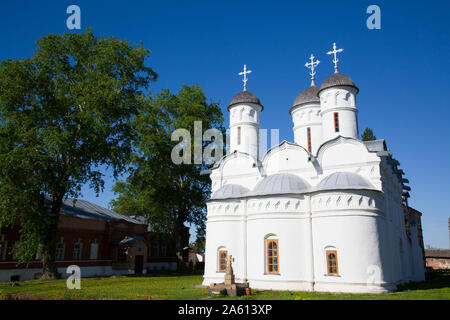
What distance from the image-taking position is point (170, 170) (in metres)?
30.6

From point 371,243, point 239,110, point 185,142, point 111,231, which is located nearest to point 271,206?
point 371,243

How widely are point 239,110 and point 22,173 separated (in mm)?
14210

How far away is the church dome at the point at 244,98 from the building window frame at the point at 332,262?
12038 mm

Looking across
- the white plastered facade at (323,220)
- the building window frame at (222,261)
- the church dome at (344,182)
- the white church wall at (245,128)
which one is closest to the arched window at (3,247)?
the white plastered facade at (323,220)

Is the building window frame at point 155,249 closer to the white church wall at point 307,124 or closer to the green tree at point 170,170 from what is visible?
the green tree at point 170,170

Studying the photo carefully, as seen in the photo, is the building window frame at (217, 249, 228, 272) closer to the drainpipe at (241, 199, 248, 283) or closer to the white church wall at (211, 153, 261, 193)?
the drainpipe at (241, 199, 248, 283)

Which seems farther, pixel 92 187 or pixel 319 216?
pixel 92 187

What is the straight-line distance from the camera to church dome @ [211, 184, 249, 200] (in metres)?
20.3

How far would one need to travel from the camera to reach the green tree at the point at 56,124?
66.6ft

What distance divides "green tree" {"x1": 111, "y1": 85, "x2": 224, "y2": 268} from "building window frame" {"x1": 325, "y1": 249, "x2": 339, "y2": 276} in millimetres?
16160

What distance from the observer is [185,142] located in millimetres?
30578

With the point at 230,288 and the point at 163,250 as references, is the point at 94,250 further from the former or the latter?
the point at 230,288

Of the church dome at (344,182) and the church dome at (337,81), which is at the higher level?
the church dome at (337,81)
